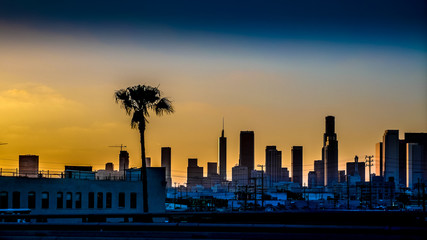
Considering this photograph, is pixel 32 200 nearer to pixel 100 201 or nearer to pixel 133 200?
pixel 100 201

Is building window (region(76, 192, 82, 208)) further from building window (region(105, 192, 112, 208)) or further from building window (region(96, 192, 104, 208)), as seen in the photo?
building window (region(105, 192, 112, 208))

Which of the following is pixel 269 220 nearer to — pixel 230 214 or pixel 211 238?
pixel 230 214

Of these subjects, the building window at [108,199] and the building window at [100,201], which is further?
the building window at [108,199]

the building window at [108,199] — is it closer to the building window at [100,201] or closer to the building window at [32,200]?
the building window at [100,201]

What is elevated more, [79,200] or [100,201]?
[79,200]

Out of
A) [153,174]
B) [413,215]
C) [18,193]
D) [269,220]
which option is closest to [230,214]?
[269,220]

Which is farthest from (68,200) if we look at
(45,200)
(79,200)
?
(45,200)

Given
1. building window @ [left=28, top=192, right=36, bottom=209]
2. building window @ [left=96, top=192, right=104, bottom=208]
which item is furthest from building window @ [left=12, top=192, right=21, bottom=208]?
building window @ [left=96, top=192, right=104, bottom=208]

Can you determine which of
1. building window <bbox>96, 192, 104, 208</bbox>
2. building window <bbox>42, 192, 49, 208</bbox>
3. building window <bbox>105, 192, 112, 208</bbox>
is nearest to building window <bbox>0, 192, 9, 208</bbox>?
building window <bbox>42, 192, 49, 208</bbox>

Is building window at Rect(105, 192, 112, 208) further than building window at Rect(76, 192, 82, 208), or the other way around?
building window at Rect(105, 192, 112, 208)

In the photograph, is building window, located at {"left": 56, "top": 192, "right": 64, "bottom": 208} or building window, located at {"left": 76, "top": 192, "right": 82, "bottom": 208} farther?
building window, located at {"left": 76, "top": 192, "right": 82, "bottom": 208}

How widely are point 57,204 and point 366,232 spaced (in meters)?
44.7

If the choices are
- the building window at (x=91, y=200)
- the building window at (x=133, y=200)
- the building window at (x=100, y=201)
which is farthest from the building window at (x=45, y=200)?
the building window at (x=133, y=200)

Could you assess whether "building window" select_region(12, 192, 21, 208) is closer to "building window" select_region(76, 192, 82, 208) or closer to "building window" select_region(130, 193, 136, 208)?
"building window" select_region(76, 192, 82, 208)
